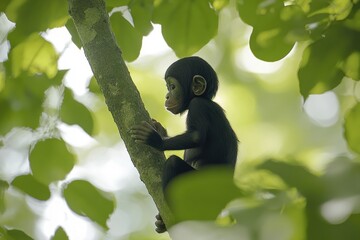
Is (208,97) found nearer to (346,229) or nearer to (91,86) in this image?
(91,86)

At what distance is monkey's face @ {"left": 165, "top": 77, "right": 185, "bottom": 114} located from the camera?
17.2 ft

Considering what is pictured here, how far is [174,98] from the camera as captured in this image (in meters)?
5.29

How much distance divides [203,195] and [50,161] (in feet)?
6.91

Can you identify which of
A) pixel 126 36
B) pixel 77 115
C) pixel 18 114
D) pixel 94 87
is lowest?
pixel 18 114

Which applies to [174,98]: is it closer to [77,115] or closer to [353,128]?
[77,115]

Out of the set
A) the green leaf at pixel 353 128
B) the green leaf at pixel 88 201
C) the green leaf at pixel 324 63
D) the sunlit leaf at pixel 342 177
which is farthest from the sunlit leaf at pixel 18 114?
the sunlit leaf at pixel 342 177

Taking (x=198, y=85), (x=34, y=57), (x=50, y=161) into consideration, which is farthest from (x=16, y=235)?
(x=198, y=85)

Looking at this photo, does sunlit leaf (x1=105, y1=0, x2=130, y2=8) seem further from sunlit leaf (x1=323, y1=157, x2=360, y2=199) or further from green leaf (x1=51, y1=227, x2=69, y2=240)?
sunlit leaf (x1=323, y1=157, x2=360, y2=199)

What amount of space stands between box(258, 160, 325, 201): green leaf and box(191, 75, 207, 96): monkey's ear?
12.6 feet

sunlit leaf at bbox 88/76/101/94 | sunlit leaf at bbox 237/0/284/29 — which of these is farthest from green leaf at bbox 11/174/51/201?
sunlit leaf at bbox 237/0/284/29

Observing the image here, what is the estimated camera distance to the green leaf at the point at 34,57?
3.62 metres

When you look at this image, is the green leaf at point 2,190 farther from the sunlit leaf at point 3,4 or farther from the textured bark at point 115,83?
the sunlit leaf at point 3,4

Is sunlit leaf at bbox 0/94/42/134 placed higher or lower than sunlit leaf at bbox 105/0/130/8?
lower

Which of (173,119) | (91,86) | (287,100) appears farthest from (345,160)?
(287,100)
